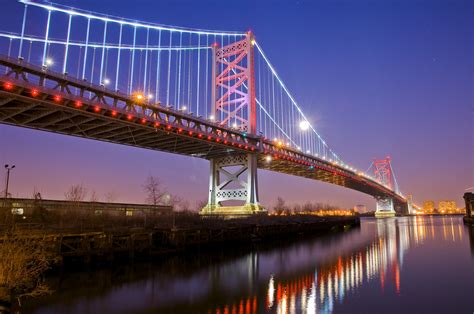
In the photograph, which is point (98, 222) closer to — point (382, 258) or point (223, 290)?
point (223, 290)

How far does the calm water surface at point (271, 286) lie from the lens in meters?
10.6

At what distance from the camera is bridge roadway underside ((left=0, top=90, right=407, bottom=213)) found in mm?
25422

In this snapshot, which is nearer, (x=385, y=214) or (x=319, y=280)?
(x=319, y=280)

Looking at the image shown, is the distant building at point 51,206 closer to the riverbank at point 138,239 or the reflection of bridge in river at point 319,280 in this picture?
the riverbank at point 138,239

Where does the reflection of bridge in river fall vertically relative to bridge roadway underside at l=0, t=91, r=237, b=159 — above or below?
below

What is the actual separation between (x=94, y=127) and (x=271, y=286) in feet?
75.2

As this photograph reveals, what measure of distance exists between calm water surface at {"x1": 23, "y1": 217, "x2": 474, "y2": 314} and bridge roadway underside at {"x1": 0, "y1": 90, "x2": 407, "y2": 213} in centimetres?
1383

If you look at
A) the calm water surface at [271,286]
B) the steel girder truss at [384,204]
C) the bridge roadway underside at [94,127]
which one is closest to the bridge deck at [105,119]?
the bridge roadway underside at [94,127]

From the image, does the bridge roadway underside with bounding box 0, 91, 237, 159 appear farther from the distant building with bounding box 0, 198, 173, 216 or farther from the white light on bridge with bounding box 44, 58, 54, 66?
the distant building with bounding box 0, 198, 173, 216

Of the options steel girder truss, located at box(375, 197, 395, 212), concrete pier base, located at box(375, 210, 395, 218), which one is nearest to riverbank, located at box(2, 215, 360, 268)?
steel girder truss, located at box(375, 197, 395, 212)

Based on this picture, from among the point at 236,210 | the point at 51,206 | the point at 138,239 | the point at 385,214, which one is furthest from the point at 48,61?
the point at 385,214

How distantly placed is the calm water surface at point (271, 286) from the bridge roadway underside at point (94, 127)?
13832mm

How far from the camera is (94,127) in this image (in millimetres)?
30781

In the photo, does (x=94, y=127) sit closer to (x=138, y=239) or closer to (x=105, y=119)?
(x=105, y=119)
